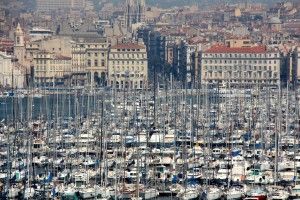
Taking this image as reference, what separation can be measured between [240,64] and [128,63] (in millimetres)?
4475

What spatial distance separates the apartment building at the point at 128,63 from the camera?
71.4 meters

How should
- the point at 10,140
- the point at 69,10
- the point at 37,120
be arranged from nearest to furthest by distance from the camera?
the point at 10,140 < the point at 37,120 < the point at 69,10

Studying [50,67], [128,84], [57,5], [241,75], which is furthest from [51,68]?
[57,5]

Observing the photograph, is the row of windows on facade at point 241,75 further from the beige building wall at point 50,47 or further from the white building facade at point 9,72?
the beige building wall at point 50,47

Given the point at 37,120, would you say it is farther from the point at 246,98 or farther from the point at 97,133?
the point at 246,98

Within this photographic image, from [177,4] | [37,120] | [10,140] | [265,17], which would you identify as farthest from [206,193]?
[177,4]

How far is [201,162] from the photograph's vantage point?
32.4 m

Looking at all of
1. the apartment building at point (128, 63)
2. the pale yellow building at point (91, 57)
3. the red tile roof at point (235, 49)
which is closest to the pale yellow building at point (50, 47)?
the pale yellow building at point (91, 57)

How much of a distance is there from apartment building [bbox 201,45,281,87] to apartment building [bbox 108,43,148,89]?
247 centimetres

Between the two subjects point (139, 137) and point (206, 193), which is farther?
point (139, 137)

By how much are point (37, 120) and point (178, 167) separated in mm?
9363

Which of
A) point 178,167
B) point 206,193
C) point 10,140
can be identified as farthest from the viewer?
point 10,140

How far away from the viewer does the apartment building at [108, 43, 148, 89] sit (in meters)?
71.4

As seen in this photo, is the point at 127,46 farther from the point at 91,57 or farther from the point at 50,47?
the point at 50,47
